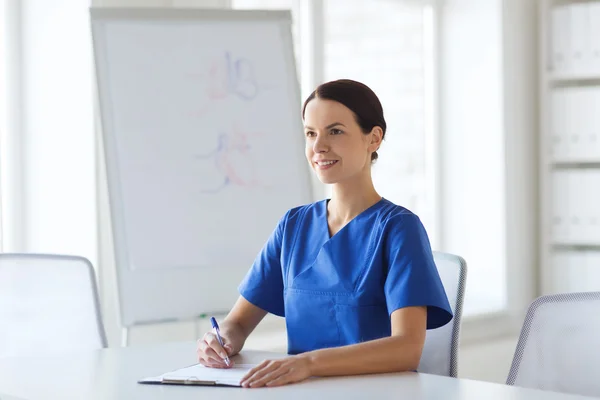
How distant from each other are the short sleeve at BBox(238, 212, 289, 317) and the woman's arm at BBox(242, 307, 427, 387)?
37 cm

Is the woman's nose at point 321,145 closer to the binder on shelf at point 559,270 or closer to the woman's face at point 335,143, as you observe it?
the woman's face at point 335,143

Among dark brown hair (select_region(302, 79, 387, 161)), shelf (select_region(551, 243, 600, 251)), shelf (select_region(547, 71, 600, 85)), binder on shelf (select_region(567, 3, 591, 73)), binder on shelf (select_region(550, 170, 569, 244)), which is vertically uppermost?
binder on shelf (select_region(567, 3, 591, 73))

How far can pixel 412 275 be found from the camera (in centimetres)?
168

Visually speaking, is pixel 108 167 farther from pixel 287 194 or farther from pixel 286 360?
pixel 286 360

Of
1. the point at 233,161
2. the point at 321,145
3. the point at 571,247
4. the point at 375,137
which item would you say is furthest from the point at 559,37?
the point at 321,145

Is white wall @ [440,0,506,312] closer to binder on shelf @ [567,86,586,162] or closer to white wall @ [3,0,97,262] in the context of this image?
binder on shelf @ [567,86,586,162]

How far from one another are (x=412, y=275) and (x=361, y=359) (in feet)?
0.68

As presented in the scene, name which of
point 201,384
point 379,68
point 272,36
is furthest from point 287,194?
point 379,68

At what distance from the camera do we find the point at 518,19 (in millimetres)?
4617

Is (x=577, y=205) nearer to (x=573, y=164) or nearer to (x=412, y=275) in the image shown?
(x=573, y=164)

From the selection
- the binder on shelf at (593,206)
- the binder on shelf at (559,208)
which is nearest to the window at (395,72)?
the binder on shelf at (559,208)

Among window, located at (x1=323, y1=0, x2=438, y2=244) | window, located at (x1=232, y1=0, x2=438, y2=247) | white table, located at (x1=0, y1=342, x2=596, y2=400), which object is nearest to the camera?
white table, located at (x1=0, y1=342, x2=596, y2=400)

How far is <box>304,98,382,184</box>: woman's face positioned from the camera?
70.5 inches

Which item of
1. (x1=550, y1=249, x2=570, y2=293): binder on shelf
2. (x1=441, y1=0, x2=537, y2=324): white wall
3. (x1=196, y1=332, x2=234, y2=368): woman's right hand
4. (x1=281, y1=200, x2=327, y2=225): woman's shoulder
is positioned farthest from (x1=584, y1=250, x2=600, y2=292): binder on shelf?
(x1=196, y1=332, x2=234, y2=368): woman's right hand
